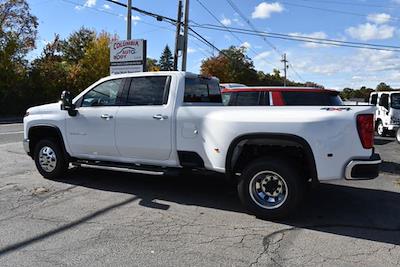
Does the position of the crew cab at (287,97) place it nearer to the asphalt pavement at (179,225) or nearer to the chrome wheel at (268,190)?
the asphalt pavement at (179,225)

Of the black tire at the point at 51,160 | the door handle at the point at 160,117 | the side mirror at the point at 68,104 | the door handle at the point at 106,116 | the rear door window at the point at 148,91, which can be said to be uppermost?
the rear door window at the point at 148,91

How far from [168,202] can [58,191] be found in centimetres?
193

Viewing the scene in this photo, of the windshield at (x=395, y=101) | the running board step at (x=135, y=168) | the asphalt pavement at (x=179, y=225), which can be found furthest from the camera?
the windshield at (x=395, y=101)

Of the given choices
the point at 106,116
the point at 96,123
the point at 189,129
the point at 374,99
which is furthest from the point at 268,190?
the point at 374,99

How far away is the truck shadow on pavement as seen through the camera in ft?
17.8

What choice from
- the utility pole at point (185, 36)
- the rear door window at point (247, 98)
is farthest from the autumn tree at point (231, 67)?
the rear door window at point (247, 98)

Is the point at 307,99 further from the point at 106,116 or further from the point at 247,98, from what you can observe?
the point at 106,116

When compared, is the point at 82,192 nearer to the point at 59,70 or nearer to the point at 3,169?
the point at 3,169

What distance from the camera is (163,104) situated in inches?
257

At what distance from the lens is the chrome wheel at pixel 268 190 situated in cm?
560

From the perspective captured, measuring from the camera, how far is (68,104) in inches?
288

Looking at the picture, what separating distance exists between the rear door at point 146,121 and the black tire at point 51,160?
1.46 metres

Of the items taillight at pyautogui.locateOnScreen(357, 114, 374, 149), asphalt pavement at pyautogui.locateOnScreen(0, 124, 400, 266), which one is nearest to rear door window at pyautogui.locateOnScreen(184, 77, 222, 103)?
asphalt pavement at pyautogui.locateOnScreen(0, 124, 400, 266)

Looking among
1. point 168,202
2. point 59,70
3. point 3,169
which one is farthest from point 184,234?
point 59,70
